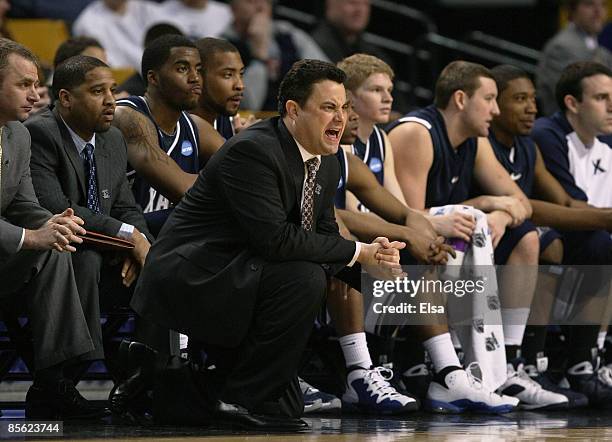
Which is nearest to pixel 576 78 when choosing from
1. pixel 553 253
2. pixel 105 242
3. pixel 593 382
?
pixel 553 253

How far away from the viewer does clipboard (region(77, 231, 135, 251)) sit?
199 inches

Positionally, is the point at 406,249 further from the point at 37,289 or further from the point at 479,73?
the point at 37,289

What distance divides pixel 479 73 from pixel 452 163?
1.58 feet

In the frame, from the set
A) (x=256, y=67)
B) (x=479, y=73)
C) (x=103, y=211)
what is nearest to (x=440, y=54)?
(x=256, y=67)

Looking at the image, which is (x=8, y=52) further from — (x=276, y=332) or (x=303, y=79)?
(x=276, y=332)

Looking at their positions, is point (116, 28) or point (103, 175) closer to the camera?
point (103, 175)

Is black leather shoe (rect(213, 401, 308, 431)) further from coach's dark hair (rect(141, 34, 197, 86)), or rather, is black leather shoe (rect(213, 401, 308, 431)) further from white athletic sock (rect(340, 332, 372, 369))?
coach's dark hair (rect(141, 34, 197, 86))

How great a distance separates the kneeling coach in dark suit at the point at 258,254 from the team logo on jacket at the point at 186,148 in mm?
896

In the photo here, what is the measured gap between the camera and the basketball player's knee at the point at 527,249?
6359mm

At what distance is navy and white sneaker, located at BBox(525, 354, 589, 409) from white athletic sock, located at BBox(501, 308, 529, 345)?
186 millimetres

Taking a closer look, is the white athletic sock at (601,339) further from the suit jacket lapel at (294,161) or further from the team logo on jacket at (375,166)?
the suit jacket lapel at (294,161)

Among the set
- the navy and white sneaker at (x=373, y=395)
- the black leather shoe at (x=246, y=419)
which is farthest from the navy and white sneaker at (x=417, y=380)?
the black leather shoe at (x=246, y=419)

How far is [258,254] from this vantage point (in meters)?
4.89

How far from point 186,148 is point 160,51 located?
18.1 inches
